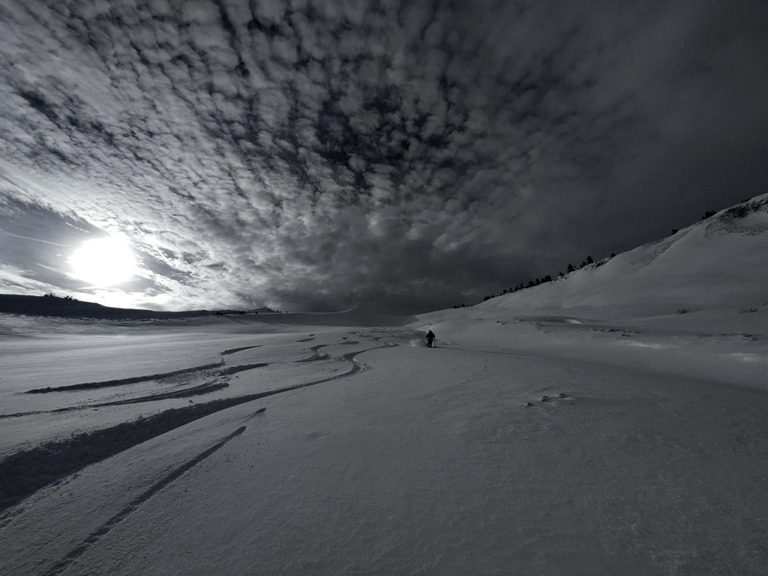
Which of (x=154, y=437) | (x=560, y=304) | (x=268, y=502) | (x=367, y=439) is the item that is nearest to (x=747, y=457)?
(x=367, y=439)

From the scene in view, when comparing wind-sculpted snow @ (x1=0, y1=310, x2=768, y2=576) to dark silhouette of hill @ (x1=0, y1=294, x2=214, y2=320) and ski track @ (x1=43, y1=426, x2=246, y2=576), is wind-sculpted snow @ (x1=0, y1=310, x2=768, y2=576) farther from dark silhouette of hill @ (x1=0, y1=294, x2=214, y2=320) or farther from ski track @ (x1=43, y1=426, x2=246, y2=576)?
dark silhouette of hill @ (x1=0, y1=294, x2=214, y2=320)

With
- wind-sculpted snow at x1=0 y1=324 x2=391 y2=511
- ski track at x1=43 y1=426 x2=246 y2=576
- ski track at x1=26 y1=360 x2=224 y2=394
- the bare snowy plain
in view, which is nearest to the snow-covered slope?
the bare snowy plain

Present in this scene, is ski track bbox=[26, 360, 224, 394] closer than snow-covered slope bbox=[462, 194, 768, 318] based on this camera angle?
Yes

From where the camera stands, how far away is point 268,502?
3039mm

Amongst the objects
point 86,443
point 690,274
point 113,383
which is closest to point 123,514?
point 86,443

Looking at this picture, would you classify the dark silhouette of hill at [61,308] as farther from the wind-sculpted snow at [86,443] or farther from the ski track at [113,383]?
the wind-sculpted snow at [86,443]

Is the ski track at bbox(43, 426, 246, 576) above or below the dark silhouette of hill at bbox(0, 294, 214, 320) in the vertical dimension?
below

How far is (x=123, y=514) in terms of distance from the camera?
2922 mm

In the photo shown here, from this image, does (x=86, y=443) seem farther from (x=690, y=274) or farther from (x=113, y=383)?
(x=690, y=274)

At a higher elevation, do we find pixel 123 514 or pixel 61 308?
pixel 61 308

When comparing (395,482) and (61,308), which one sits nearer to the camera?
(395,482)

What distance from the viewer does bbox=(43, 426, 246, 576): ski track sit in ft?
7.80

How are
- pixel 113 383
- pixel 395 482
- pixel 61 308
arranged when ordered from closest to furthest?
1. pixel 395 482
2. pixel 113 383
3. pixel 61 308

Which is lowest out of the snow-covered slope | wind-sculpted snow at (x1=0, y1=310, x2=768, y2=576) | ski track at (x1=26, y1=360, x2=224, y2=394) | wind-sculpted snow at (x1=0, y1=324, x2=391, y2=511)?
wind-sculpted snow at (x1=0, y1=310, x2=768, y2=576)
